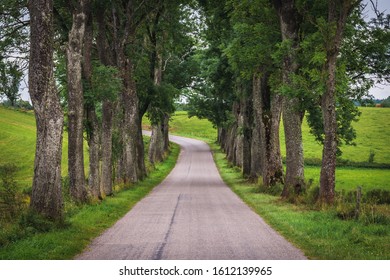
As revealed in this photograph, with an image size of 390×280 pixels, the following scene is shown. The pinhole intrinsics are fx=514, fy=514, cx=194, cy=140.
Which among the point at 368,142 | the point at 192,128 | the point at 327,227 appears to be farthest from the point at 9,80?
the point at 192,128

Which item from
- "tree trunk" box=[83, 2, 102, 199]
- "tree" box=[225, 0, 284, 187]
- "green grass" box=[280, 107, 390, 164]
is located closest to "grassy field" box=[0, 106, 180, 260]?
"tree trunk" box=[83, 2, 102, 199]

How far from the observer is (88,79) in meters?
22.0

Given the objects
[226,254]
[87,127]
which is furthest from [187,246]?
[87,127]

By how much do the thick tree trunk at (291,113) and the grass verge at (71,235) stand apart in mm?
7399

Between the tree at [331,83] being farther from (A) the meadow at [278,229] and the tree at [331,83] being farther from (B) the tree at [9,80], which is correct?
(B) the tree at [9,80]

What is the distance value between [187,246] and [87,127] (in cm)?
1242

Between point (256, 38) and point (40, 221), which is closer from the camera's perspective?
point (40, 221)

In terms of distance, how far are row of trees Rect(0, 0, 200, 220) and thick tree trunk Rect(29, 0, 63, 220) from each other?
27mm

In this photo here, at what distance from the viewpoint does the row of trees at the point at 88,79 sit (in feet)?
47.0

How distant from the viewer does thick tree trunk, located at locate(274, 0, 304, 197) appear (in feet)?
74.9

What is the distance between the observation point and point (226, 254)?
10.6 m

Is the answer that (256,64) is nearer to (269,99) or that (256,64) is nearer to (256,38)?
(256,38)

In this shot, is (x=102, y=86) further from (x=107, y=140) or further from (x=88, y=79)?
(x=107, y=140)

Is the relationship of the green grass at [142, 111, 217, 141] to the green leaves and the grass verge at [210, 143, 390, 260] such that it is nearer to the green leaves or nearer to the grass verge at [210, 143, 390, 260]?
the green leaves
